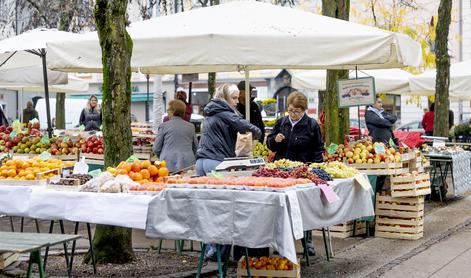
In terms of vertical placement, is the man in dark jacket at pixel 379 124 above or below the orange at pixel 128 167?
above

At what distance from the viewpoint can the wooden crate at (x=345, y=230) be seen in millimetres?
11734

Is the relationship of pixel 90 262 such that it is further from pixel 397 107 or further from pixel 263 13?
pixel 397 107

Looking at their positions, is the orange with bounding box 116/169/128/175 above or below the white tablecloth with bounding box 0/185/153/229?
above

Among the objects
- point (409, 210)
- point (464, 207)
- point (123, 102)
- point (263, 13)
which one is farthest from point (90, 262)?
point (464, 207)

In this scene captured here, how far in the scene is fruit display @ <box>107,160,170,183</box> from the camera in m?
8.44

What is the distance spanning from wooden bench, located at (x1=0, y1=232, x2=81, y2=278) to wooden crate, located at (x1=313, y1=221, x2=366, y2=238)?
5.38 m

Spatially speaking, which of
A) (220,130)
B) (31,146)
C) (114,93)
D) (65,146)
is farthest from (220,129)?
(31,146)

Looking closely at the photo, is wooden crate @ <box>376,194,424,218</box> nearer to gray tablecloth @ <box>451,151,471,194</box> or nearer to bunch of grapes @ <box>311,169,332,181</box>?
bunch of grapes @ <box>311,169,332,181</box>

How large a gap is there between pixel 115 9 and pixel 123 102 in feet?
3.11

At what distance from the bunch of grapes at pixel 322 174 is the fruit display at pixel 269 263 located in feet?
2.98

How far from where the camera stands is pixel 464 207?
15.5 m

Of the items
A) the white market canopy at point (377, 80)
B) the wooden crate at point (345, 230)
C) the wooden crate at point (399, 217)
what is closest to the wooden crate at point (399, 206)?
the wooden crate at point (399, 217)

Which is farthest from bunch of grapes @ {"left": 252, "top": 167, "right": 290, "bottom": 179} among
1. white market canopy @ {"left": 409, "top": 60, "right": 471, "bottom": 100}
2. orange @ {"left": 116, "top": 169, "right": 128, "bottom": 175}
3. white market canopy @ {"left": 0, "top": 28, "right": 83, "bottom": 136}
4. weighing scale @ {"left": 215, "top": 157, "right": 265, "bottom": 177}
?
white market canopy @ {"left": 409, "top": 60, "right": 471, "bottom": 100}

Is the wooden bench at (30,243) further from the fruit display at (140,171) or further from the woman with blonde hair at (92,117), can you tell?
the woman with blonde hair at (92,117)
